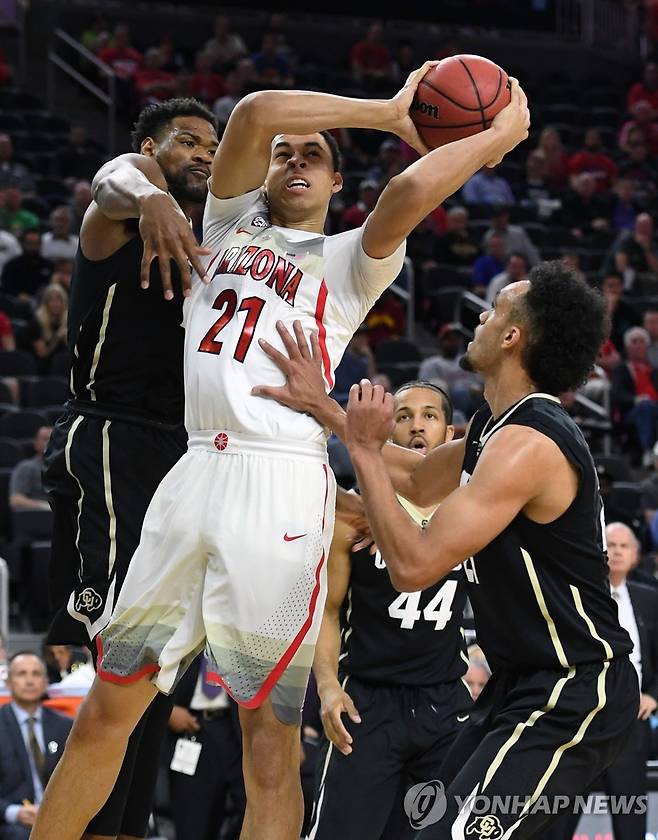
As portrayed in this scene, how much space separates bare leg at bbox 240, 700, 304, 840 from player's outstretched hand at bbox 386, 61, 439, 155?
1.73 m

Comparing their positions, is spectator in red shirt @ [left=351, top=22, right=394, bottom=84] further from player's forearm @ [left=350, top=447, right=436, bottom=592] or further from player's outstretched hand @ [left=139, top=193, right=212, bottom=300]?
player's forearm @ [left=350, top=447, right=436, bottom=592]

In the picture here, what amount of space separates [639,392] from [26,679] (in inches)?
277

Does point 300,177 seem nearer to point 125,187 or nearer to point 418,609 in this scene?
point 125,187

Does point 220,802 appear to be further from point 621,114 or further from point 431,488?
point 621,114

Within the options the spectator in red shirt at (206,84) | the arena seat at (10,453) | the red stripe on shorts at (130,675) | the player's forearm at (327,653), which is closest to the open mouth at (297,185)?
the red stripe on shorts at (130,675)

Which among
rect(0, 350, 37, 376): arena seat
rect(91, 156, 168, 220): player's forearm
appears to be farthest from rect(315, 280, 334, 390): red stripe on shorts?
rect(0, 350, 37, 376): arena seat

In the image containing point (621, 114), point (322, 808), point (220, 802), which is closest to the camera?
point (322, 808)

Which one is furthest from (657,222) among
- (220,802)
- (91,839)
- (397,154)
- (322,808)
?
(91,839)

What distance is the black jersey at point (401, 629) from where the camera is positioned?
5.62 m

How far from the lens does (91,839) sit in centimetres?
427

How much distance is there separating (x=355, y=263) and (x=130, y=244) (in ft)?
2.44

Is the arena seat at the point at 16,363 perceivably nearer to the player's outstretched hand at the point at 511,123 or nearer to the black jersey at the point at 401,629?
the black jersey at the point at 401,629

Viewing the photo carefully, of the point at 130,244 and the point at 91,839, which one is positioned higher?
the point at 130,244

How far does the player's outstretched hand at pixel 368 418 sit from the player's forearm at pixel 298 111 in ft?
2.50
